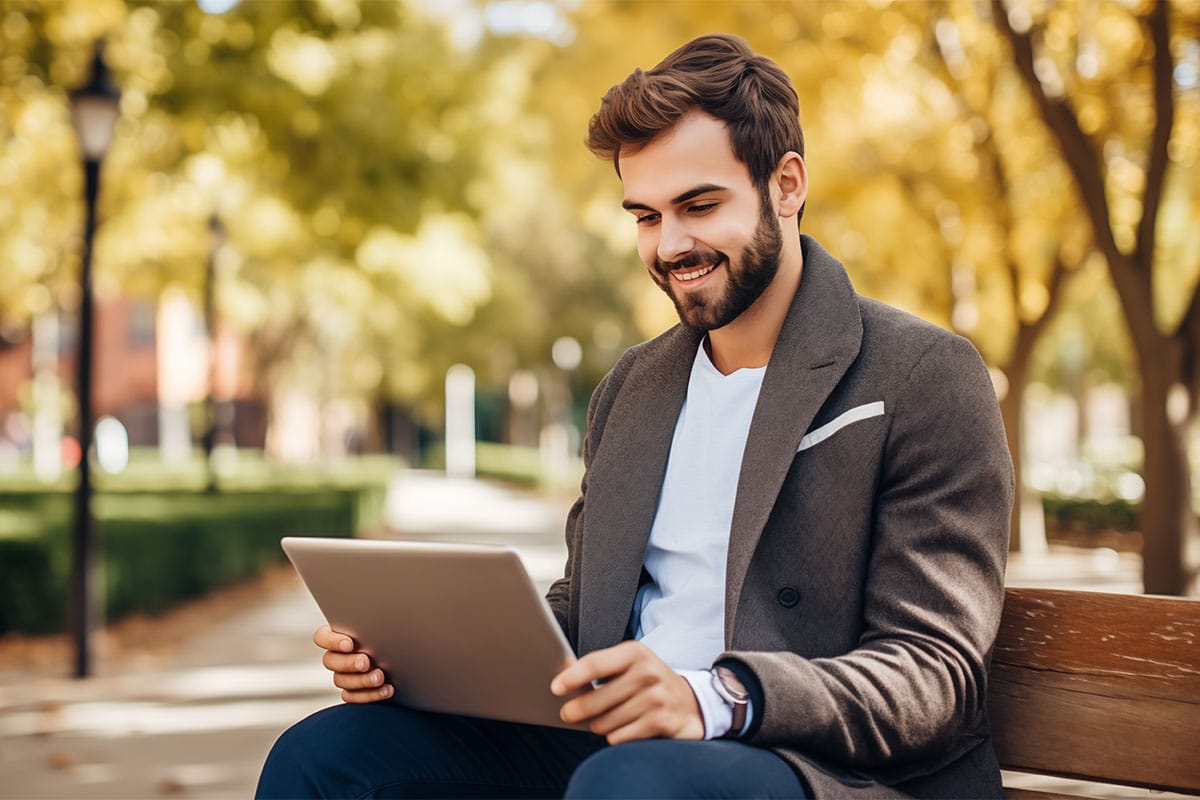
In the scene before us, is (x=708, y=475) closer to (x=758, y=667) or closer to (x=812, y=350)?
(x=812, y=350)

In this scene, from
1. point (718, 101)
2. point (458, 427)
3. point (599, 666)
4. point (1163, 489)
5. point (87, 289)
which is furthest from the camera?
point (458, 427)

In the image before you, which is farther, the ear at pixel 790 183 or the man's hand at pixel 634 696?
the ear at pixel 790 183

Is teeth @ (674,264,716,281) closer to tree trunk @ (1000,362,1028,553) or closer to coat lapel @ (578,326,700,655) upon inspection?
coat lapel @ (578,326,700,655)

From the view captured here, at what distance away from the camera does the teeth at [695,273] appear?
248cm

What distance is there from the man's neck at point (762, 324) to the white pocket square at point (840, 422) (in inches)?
11.1

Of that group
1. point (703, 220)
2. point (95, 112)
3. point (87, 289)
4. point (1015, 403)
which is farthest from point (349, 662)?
point (1015, 403)

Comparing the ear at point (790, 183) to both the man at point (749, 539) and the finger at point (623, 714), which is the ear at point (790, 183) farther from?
the finger at point (623, 714)

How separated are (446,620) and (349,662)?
331mm

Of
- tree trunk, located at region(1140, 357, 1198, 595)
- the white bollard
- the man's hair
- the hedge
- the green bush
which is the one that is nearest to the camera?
the man's hair

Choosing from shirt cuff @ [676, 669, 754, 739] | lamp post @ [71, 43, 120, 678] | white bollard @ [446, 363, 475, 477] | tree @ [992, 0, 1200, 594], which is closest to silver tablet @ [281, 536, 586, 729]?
shirt cuff @ [676, 669, 754, 739]

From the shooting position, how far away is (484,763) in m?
2.56

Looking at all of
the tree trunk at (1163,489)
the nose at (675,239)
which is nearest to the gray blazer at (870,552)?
the nose at (675,239)

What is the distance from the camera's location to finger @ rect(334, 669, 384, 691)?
2492 mm

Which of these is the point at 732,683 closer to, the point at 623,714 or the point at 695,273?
the point at 623,714
